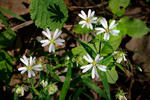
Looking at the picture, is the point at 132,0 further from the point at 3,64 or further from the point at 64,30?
the point at 3,64

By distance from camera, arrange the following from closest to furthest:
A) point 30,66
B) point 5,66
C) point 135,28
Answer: point 30,66 < point 5,66 < point 135,28

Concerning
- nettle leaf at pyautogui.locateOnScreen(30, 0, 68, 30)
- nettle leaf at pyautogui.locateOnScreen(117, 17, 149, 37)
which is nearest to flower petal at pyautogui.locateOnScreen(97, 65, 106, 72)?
nettle leaf at pyautogui.locateOnScreen(30, 0, 68, 30)

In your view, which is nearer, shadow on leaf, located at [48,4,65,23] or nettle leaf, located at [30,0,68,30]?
nettle leaf, located at [30,0,68,30]

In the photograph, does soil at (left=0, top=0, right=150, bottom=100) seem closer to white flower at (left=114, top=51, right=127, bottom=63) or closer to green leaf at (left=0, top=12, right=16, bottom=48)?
green leaf at (left=0, top=12, right=16, bottom=48)

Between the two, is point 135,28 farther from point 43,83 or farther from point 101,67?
point 43,83

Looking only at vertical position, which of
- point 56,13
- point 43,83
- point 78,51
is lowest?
point 43,83

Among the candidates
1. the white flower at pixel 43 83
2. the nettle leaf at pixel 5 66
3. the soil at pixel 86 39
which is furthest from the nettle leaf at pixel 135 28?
the nettle leaf at pixel 5 66

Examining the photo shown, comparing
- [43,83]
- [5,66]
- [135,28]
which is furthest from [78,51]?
[135,28]
